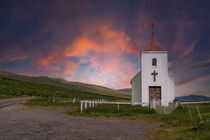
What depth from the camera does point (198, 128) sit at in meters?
9.93

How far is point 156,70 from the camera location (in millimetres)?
25719

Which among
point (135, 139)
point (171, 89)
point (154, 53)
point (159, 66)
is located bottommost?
point (135, 139)

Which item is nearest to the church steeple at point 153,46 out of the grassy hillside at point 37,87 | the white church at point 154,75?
the white church at point 154,75

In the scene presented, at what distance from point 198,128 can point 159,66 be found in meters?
16.3

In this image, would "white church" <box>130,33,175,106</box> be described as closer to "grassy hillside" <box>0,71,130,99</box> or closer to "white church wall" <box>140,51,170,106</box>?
"white church wall" <box>140,51,170,106</box>

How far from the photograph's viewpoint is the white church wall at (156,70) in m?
25.4

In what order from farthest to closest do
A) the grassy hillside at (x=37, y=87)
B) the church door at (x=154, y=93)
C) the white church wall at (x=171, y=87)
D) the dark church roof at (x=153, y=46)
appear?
the grassy hillside at (x=37, y=87) → the white church wall at (x=171, y=87) → the dark church roof at (x=153, y=46) → the church door at (x=154, y=93)

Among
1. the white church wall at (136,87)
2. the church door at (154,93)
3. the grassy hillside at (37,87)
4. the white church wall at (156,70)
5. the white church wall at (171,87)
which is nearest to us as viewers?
the white church wall at (156,70)

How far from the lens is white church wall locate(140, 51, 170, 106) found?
2539 centimetres

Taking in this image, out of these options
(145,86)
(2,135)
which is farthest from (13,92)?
(2,135)

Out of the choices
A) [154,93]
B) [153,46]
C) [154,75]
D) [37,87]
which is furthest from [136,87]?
[37,87]


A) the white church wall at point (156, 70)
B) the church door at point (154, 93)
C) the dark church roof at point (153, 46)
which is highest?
the dark church roof at point (153, 46)

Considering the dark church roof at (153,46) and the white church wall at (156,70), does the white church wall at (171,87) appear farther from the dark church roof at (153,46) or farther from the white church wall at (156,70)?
the dark church roof at (153,46)

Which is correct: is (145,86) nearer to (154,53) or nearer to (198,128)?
(154,53)
